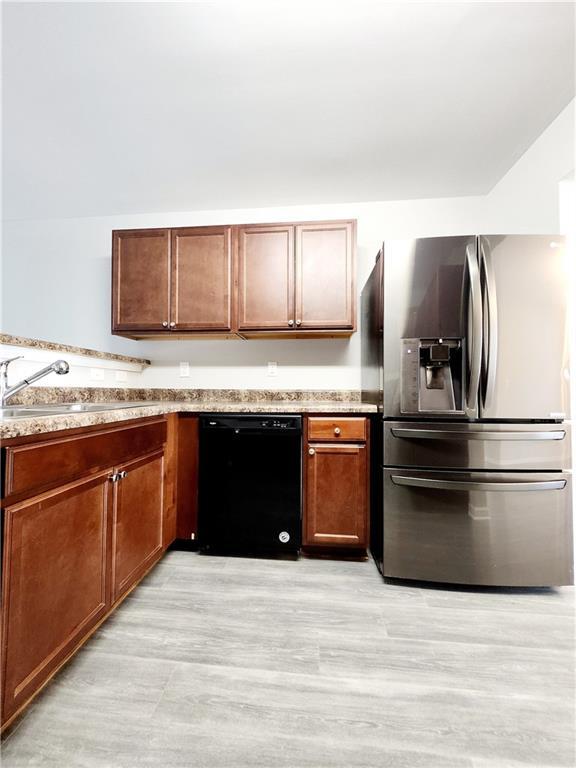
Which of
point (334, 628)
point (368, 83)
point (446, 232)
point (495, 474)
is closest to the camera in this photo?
point (334, 628)

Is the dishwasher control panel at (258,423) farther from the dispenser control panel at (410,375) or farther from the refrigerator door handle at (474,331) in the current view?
the refrigerator door handle at (474,331)

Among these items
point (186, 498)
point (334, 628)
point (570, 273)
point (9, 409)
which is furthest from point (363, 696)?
point (570, 273)

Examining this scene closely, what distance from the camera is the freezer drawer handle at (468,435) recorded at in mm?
1737

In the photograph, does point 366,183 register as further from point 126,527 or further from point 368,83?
point 126,527

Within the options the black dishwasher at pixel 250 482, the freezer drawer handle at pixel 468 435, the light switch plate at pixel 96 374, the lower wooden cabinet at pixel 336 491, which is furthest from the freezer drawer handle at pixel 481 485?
the light switch plate at pixel 96 374

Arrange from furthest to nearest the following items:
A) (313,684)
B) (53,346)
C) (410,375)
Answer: (53,346)
(410,375)
(313,684)

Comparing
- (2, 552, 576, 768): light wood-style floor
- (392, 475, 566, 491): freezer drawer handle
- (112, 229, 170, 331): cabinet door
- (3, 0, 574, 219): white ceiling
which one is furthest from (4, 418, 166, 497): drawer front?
(3, 0, 574, 219): white ceiling

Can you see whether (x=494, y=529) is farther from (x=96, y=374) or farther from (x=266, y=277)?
(x=96, y=374)

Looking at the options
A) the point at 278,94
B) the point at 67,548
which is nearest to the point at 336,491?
the point at 67,548

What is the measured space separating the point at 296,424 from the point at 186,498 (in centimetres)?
84

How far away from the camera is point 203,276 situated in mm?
2434

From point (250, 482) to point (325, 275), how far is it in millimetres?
1459

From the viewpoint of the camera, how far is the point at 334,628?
1.48 metres

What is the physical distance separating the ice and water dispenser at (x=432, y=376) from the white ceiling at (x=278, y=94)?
1.25 m
